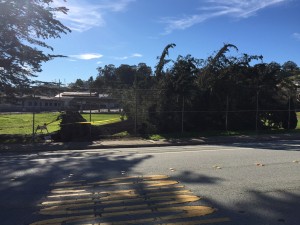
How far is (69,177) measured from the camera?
838 cm

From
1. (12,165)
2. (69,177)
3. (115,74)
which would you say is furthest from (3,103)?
(115,74)

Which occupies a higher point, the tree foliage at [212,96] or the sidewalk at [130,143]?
the tree foliage at [212,96]

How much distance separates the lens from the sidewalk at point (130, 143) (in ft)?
51.2

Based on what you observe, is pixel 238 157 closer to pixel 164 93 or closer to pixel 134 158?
pixel 134 158

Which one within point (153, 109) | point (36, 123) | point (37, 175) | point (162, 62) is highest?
point (162, 62)

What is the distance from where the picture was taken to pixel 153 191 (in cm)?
684

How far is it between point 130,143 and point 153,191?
32.6 feet

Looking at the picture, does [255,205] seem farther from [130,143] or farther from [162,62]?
[162,62]

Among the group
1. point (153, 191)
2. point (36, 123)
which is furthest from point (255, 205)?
point (36, 123)

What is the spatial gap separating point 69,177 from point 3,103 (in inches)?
487

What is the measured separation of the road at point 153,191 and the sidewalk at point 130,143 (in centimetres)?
472

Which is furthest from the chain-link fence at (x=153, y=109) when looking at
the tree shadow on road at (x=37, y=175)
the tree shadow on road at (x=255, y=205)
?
the tree shadow on road at (x=255, y=205)

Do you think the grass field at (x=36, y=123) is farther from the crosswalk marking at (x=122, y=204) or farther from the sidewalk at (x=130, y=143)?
the crosswalk marking at (x=122, y=204)

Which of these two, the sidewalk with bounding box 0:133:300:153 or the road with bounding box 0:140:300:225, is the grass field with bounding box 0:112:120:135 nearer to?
the sidewalk with bounding box 0:133:300:153
